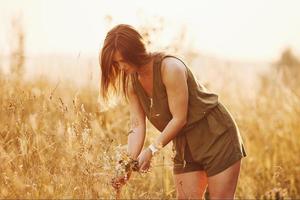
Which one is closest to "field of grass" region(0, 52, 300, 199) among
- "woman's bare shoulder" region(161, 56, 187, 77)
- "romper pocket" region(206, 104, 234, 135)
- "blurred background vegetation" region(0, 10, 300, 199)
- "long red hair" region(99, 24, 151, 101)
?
"blurred background vegetation" region(0, 10, 300, 199)

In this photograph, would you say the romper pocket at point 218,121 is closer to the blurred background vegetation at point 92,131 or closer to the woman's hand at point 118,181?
the blurred background vegetation at point 92,131

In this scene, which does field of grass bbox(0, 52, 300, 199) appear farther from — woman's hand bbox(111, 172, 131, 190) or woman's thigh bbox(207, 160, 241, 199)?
woman's thigh bbox(207, 160, 241, 199)

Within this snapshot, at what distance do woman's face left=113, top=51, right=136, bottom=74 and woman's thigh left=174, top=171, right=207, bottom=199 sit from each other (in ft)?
2.48

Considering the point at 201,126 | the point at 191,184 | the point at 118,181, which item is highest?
the point at 201,126

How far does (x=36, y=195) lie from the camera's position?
3.34 metres

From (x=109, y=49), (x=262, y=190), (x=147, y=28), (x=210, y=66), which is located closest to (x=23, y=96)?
(x=109, y=49)

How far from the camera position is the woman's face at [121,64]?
358 centimetres

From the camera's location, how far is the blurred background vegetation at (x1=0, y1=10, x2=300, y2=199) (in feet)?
11.2

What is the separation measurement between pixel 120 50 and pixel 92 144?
51 centimetres

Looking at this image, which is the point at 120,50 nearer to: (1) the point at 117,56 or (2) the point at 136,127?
(1) the point at 117,56

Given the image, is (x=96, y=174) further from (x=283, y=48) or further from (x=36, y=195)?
(x=283, y=48)

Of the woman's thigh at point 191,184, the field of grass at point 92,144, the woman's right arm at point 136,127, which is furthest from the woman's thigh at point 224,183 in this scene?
the woman's right arm at point 136,127

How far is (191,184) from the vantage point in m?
4.04

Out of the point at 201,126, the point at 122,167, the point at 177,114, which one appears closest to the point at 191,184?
the point at 201,126
